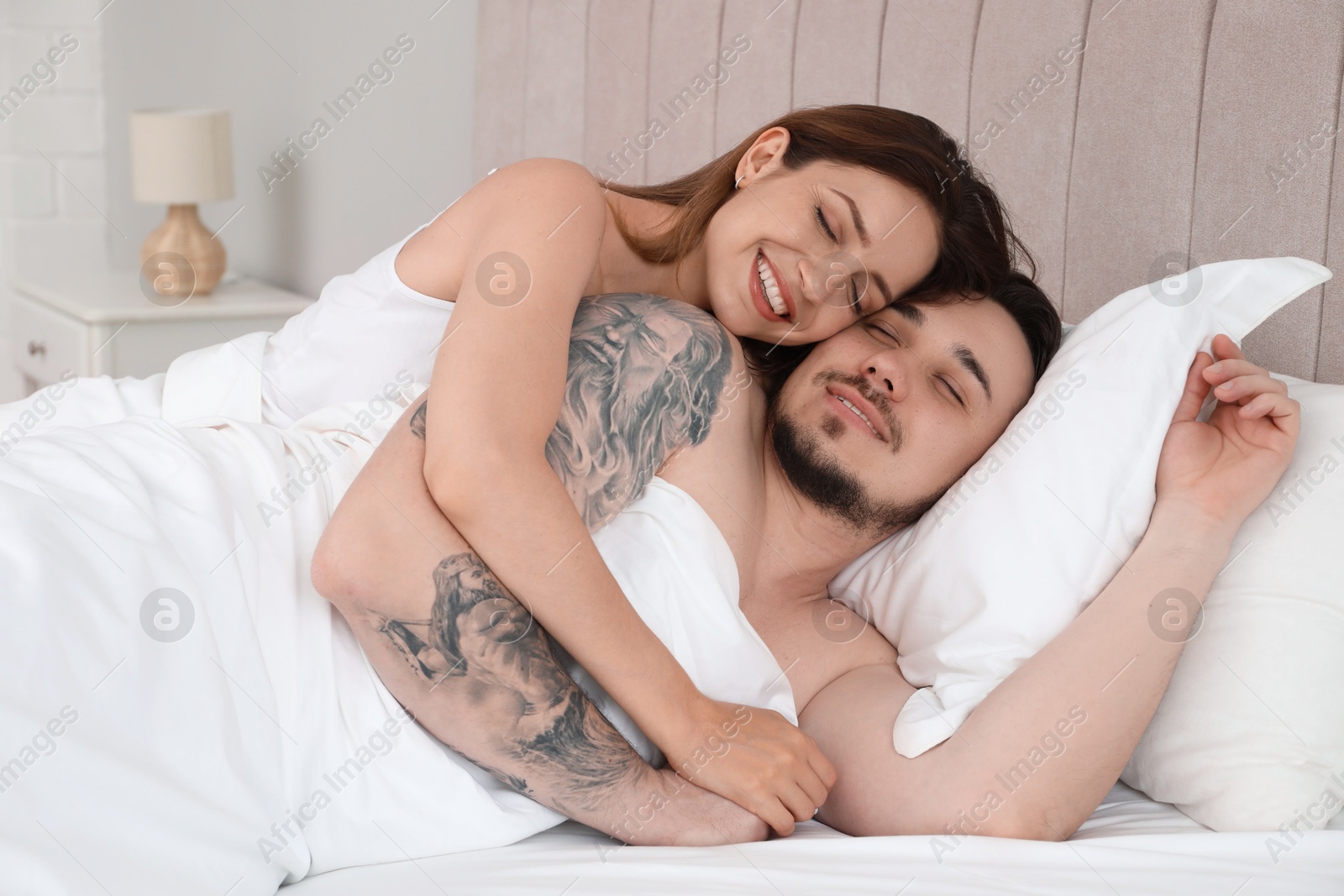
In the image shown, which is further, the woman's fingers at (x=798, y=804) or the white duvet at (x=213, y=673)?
the woman's fingers at (x=798, y=804)

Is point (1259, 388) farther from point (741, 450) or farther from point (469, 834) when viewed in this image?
point (469, 834)

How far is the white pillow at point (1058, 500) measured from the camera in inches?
43.6

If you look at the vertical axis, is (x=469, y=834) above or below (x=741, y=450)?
below

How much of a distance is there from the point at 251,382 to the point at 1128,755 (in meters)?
1.15

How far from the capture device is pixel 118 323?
8.64 feet

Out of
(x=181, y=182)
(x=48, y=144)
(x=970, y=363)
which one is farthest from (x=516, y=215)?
(x=48, y=144)

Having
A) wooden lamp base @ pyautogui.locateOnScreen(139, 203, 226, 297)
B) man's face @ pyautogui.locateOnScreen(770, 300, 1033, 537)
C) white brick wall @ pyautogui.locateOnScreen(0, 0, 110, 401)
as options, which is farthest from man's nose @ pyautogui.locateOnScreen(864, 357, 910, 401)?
white brick wall @ pyautogui.locateOnScreen(0, 0, 110, 401)

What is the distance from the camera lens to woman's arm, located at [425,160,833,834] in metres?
0.93

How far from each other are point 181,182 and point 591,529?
2.28m

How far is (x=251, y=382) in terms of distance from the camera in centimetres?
140

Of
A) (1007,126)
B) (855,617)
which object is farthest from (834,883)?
(1007,126)

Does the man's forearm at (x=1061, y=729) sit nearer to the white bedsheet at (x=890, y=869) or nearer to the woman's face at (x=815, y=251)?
the white bedsheet at (x=890, y=869)

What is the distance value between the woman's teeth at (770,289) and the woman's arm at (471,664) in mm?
467

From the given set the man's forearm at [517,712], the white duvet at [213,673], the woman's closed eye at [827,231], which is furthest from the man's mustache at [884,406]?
the man's forearm at [517,712]
